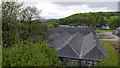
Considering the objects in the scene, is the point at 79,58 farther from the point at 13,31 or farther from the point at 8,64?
the point at 13,31

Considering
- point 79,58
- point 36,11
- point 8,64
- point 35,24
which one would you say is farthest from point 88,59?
point 36,11

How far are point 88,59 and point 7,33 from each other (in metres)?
10.2

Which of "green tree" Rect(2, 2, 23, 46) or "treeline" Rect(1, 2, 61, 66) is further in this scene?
"green tree" Rect(2, 2, 23, 46)

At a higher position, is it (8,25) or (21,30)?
(8,25)

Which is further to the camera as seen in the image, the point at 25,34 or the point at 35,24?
the point at 35,24

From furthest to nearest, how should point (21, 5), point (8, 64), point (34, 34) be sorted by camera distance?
1. point (34, 34)
2. point (21, 5)
3. point (8, 64)

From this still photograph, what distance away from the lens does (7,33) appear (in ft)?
46.0

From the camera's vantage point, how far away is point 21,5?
58.7ft

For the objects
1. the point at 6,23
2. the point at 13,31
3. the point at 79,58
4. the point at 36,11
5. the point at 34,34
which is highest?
the point at 36,11

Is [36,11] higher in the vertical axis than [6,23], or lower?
higher

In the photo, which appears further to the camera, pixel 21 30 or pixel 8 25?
pixel 21 30

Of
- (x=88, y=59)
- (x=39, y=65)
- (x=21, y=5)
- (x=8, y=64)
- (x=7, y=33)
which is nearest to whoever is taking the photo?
(x=39, y=65)

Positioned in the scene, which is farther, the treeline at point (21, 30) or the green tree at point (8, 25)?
the green tree at point (8, 25)

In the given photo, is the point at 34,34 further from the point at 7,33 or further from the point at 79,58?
the point at 79,58
